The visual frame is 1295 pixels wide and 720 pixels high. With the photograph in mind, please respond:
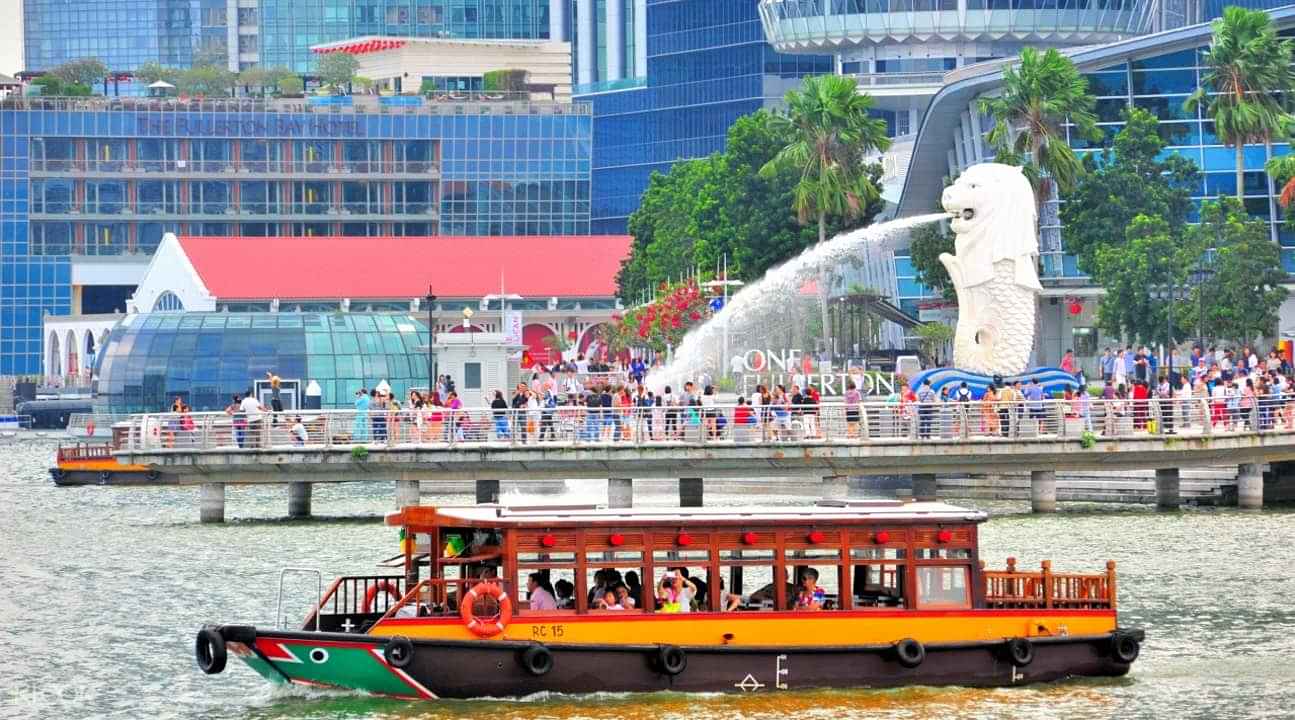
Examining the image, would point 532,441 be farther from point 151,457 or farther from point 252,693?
point 252,693

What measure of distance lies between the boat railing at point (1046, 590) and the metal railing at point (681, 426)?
21516 millimetres

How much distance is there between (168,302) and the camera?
460 feet

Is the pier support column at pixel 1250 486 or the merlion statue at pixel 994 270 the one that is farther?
the merlion statue at pixel 994 270

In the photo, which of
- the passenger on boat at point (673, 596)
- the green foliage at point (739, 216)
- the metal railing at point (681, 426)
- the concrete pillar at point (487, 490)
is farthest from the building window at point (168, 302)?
the passenger on boat at point (673, 596)

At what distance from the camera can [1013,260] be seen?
2689 inches

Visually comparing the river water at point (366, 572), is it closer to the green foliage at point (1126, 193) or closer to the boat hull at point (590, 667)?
the boat hull at point (590, 667)

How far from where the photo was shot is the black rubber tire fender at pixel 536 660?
112 feet

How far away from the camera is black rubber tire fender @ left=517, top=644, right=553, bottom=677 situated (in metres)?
34.2

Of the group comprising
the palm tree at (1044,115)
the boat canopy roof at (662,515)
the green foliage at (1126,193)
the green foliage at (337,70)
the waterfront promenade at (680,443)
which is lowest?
the boat canopy roof at (662,515)

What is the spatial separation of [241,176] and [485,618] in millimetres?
143008

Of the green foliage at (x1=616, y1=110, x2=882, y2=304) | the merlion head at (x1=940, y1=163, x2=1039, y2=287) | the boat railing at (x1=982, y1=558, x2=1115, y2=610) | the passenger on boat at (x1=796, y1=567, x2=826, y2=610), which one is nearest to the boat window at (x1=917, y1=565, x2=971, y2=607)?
the boat railing at (x1=982, y1=558, x2=1115, y2=610)

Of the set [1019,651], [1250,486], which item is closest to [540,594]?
[1019,651]

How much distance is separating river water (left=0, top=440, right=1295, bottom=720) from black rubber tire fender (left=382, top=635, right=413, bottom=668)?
71 centimetres

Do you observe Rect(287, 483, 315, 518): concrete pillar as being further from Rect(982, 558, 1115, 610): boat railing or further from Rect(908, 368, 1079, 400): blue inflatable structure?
Rect(982, 558, 1115, 610): boat railing
